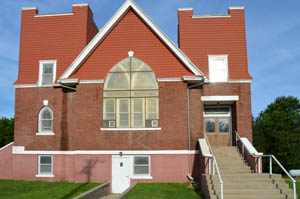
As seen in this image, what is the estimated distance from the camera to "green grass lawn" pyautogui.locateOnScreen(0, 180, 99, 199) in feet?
45.3

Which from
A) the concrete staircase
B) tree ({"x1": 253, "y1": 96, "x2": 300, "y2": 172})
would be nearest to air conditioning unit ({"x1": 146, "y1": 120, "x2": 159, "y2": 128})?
the concrete staircase

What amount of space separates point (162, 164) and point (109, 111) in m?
4.41

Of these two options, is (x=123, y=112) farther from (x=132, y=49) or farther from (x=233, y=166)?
(x=233, y=166)

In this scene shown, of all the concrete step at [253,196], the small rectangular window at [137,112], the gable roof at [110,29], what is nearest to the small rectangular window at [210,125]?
the gable roof at [110,29]

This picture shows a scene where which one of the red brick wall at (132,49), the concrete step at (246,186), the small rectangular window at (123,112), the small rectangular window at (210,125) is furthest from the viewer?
the small rectangular window at (210,125)

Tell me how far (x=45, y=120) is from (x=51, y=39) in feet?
17.9

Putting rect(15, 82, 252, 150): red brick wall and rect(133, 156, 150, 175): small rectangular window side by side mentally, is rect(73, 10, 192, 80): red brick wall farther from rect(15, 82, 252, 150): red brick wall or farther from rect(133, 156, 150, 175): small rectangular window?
rect(133, 156, 150, 175): small rectangular window

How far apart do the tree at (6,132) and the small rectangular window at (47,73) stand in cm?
4205

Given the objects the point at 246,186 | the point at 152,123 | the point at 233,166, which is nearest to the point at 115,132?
the point at 152,123

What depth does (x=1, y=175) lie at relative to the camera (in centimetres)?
1934

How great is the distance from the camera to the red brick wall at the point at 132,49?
17906mm

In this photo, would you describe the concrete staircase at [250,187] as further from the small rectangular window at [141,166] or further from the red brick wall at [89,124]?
the small rectangular window at [141,166]

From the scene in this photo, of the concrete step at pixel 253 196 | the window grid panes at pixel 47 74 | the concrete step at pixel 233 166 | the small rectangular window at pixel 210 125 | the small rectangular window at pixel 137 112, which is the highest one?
the window grid panes at pixel 47 74

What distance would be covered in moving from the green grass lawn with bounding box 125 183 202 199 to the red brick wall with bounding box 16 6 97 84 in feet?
30.5
